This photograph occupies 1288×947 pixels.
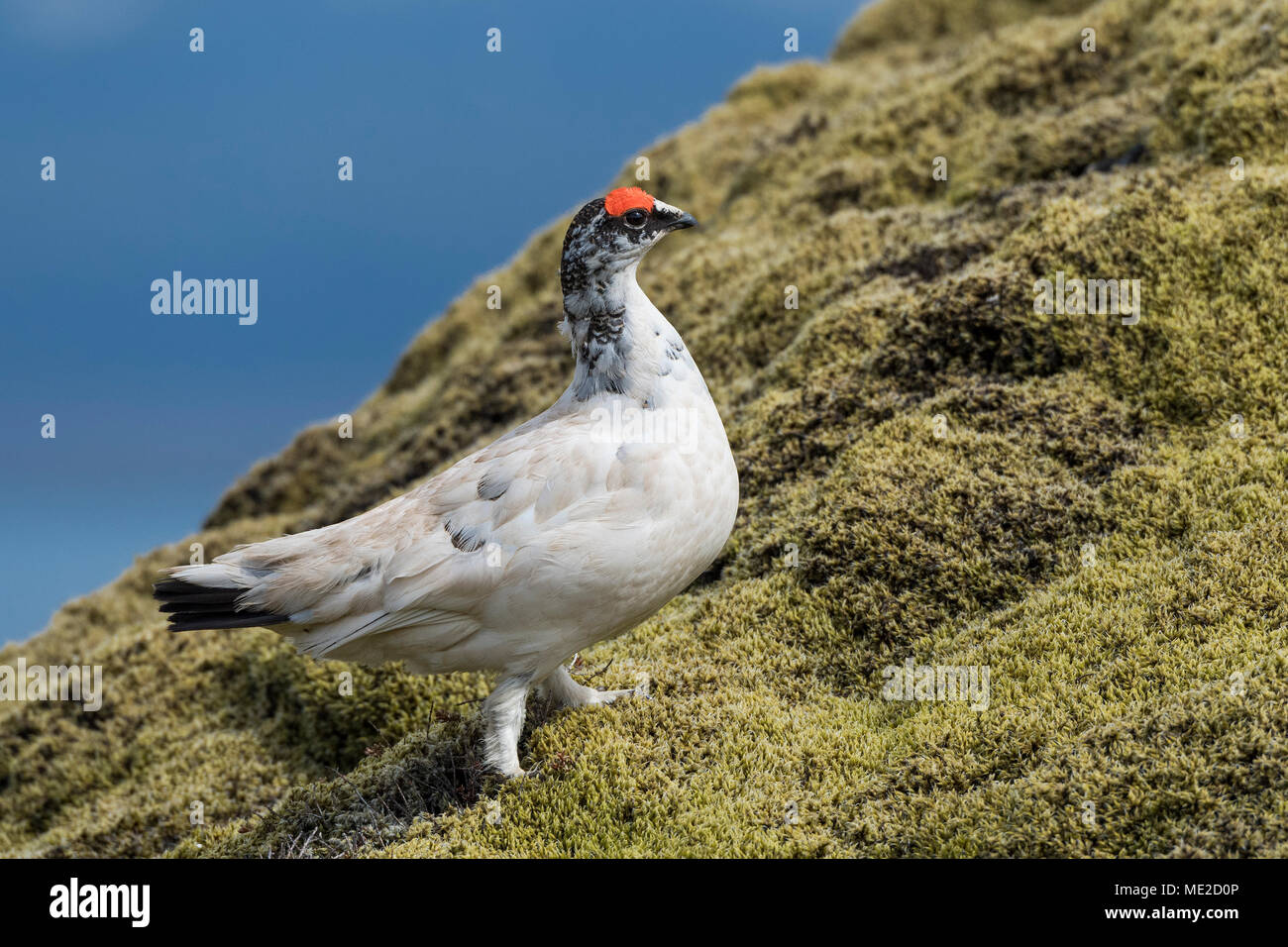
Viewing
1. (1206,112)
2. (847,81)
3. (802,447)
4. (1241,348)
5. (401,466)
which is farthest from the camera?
(847,81)

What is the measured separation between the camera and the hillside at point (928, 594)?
5445mm

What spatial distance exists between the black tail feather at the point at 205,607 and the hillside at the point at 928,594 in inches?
51.0

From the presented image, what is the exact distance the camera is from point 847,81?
18391 millimetres

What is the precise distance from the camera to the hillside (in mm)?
5445

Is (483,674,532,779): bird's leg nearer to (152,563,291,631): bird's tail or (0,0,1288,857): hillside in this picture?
(0,0,1288,857): hillside

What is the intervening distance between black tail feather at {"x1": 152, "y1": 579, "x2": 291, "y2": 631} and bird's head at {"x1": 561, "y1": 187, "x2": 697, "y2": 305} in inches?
91.0

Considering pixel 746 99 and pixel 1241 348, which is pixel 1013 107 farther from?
pixel 746 99

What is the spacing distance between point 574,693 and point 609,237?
256cm

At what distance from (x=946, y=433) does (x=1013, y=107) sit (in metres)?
7.06

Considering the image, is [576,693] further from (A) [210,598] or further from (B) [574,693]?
(A) [210,598]

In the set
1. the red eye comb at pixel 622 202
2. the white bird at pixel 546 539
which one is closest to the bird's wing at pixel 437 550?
the white bird at pixel 546 539

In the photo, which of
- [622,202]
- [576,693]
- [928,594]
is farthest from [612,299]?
[928,594]

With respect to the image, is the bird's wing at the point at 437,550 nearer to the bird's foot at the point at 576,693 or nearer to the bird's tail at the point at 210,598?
the bird's tail at the point at 210,598

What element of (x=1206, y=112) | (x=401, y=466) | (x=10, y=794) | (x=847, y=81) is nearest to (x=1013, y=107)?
(x=1206, y=112)
